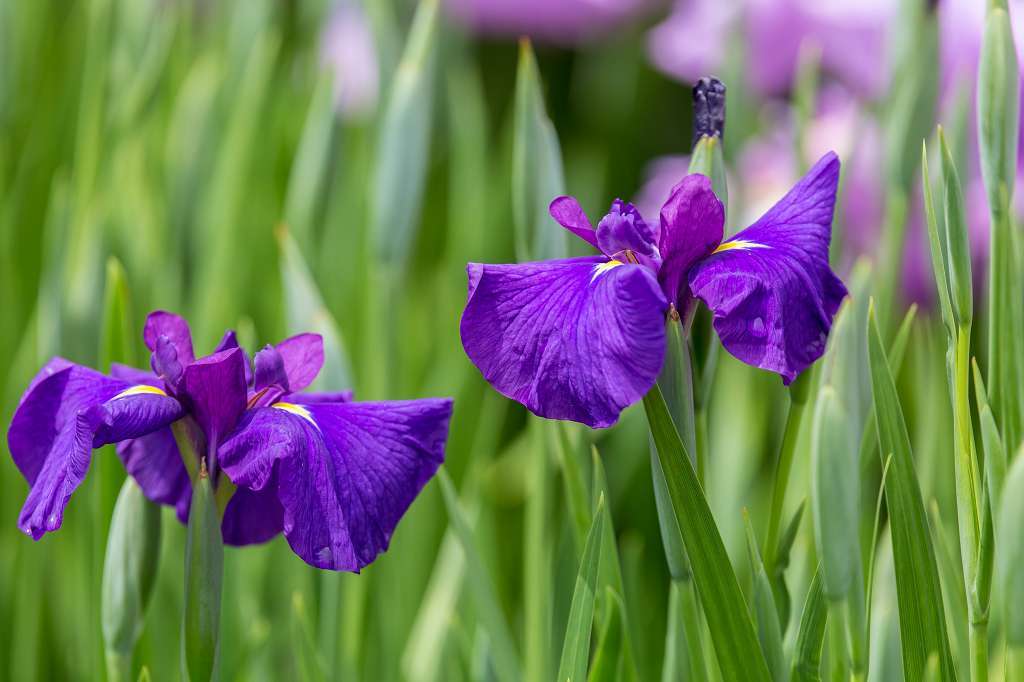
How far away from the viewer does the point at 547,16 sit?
1275 mm

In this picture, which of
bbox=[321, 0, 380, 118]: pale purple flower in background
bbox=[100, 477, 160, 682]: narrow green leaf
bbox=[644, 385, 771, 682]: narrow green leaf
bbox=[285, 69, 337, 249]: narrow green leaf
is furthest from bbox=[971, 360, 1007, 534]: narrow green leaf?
bbox=[321, 0, 380, 118]: pale purple flower in background

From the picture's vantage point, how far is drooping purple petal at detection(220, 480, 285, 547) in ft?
1.40

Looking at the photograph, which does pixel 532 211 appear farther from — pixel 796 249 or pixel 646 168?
pixel 646 168

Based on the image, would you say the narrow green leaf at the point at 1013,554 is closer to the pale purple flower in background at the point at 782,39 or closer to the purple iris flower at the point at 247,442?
the purple iris flower at the point at 247,442

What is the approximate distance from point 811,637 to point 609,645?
0.25ft

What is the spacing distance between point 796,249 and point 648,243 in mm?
52

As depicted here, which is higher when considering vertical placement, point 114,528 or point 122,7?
point 122,7

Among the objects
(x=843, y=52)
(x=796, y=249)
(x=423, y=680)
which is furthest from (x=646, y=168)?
(x=796, y=249)

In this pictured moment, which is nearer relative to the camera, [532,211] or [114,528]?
[114,528]

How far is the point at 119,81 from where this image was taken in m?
0.84

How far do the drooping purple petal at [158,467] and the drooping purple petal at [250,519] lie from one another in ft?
0.07

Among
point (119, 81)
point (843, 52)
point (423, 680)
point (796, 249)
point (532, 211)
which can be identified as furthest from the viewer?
point (843, 52)

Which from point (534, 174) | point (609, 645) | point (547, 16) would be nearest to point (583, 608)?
point (609, 645)

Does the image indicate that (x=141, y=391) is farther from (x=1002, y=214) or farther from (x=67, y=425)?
(x=1002, y=214)
